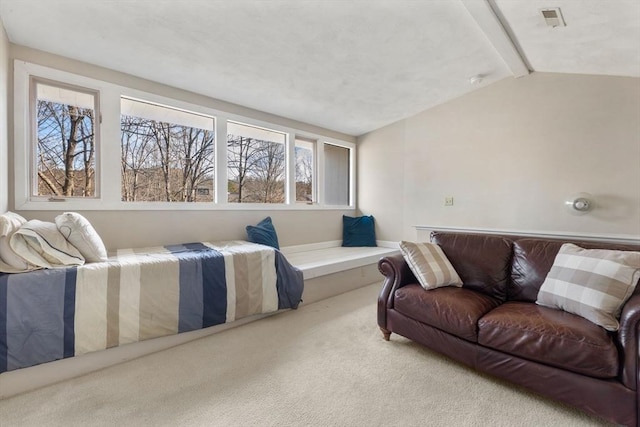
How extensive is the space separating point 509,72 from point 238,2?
3.02 m

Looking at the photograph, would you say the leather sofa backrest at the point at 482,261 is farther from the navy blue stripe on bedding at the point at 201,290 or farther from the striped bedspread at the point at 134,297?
the navy blue stripe on bedding at the point at 201,290

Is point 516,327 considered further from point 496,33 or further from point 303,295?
point 496,33

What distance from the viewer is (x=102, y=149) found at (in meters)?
2.60

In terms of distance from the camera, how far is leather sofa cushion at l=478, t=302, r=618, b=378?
1.36 metres

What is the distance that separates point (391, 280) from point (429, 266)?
32cm

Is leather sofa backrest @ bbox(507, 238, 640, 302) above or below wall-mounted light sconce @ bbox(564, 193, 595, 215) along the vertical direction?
below

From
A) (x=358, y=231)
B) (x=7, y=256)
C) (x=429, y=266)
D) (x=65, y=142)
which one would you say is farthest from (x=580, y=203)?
(x=65, y=142)

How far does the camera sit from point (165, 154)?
3.04m

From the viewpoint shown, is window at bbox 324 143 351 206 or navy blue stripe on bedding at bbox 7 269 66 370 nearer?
navy blue stripe on bedding at bbox 7 269 66 370

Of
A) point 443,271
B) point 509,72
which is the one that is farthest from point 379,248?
point 509,72

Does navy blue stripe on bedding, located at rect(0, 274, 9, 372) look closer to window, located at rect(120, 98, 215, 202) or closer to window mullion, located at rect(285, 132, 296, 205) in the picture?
window, located at rect(120, 98, 215, 202)

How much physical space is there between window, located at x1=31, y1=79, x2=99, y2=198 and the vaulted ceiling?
35 cm

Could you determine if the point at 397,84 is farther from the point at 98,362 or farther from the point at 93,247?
the point at 98,362

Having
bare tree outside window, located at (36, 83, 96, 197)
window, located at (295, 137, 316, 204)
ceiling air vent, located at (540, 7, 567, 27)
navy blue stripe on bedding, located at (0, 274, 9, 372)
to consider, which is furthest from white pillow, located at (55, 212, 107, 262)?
ceiling air vent, located at (540, 7, 567, 27)
